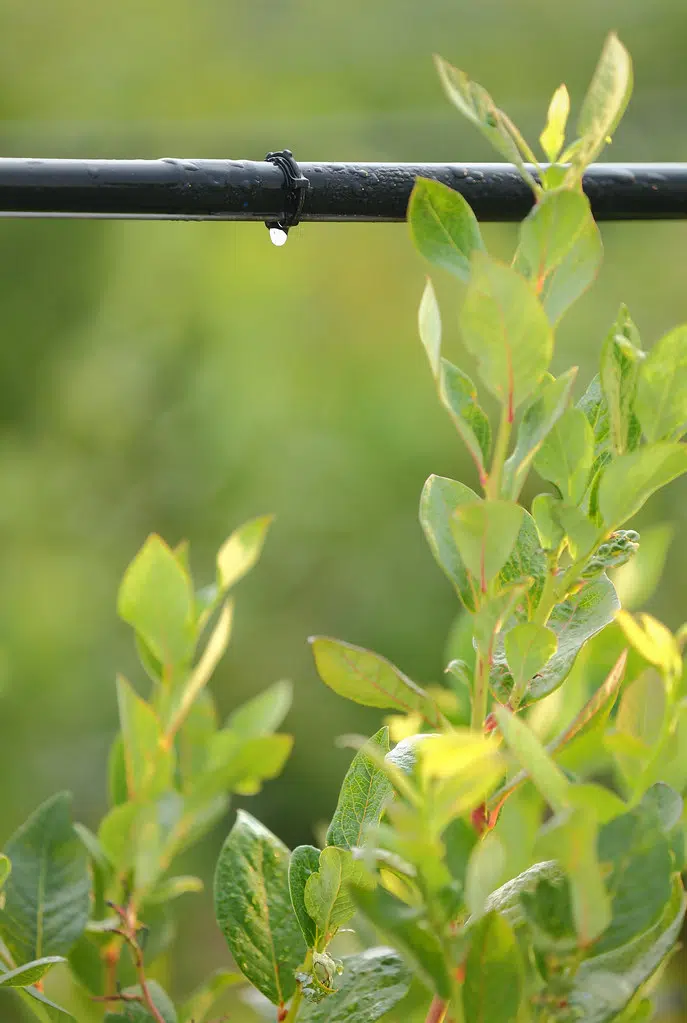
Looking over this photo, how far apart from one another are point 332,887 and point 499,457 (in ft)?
0.27

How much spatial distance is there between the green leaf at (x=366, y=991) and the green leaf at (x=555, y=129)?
0.49 feet

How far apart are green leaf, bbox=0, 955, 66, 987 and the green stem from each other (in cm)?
12

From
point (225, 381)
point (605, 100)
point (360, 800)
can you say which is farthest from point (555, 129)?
point (225, 381)

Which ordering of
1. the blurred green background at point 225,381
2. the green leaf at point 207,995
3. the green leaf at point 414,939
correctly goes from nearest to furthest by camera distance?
the green leaf at point 414,939 < the green leaf at point 207,995 < the blurred green background at point 225,381

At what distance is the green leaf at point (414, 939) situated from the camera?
164 mm

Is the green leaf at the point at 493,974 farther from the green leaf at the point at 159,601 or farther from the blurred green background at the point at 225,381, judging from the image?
the blurred green background at the point at 225,381

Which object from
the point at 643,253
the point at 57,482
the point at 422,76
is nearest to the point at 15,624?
the point at 57,482

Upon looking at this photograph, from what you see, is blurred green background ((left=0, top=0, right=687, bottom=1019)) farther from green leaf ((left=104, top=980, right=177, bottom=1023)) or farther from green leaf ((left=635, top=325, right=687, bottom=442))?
green leaf ((left=635, top=325, right=687, bottom=442))

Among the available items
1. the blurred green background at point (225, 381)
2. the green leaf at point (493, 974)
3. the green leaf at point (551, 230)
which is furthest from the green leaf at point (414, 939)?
the blurred green background at point (225, 381)

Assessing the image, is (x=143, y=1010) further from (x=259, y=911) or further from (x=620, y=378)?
(x=620, y=378)

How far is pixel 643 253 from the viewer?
2.16 m

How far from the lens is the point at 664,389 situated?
0.20 meters

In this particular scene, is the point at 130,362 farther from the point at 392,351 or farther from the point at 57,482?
the point at 392,351

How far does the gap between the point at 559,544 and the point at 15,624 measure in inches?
67.2
